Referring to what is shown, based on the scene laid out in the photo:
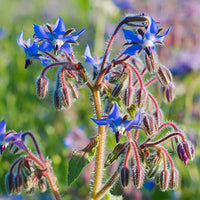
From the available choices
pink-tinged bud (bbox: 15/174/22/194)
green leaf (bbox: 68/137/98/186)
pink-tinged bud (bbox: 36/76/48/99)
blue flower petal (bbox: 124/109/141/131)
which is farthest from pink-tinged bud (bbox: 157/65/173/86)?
pink-tinged bud (bbox: 15/174/22/194)

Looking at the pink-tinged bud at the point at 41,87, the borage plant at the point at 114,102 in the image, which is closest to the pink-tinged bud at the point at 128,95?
the borage plant at the point at 114,102

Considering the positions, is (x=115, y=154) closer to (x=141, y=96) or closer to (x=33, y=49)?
(x=141, y=96)

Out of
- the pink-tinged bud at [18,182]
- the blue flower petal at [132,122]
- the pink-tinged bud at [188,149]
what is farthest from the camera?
the pink-tinged bud at [18,182]

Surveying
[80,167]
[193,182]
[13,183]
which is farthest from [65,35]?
[193,182]

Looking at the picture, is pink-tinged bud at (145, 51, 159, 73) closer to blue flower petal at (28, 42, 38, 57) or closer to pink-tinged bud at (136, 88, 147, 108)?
pink-tinged bud at (136, 88, 147, 108)

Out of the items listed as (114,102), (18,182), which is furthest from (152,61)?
(18,182)

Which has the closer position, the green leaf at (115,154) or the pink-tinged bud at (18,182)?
the green leaf at (115,154)

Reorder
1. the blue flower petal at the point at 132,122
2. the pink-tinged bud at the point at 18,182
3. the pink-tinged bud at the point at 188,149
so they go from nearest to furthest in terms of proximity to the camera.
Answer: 1. the blue flower petal at the point at 132,122
2. the pink-tinged bud at the point at 188,149
3. the pink-tinged bud at the point at 18,182

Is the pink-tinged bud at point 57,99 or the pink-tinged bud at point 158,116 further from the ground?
the pink-tinged bud at point 57,99

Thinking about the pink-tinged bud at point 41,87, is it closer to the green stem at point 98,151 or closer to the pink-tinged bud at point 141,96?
the green stem at point 98,151
